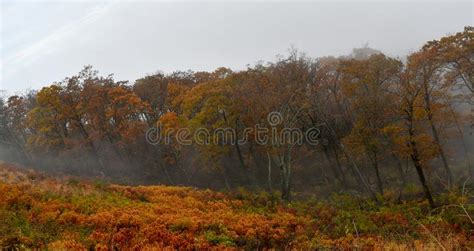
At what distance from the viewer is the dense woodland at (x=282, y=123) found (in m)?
28.8

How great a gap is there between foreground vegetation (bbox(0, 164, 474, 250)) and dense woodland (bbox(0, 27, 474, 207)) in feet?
24.8

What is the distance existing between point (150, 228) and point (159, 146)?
1208 inches

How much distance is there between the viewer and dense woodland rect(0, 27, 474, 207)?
28.8 m

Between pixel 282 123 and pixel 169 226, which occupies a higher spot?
pixel 282 123

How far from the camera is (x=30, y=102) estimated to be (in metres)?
52.3

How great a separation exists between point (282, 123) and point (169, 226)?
18.5m

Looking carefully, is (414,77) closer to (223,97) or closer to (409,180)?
(409,180)

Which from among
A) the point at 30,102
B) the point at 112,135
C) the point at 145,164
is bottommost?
the point at 145,164

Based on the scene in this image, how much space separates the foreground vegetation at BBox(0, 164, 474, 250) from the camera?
1099 cm

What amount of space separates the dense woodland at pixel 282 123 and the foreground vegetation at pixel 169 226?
7570 millimetres

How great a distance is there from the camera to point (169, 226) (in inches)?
568

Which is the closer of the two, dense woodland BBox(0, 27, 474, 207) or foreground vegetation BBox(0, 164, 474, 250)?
foreground vegetation BBox(0, 164, 474, 250)

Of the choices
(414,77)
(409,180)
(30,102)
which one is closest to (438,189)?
(409,180)

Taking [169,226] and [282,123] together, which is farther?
[282,123]
